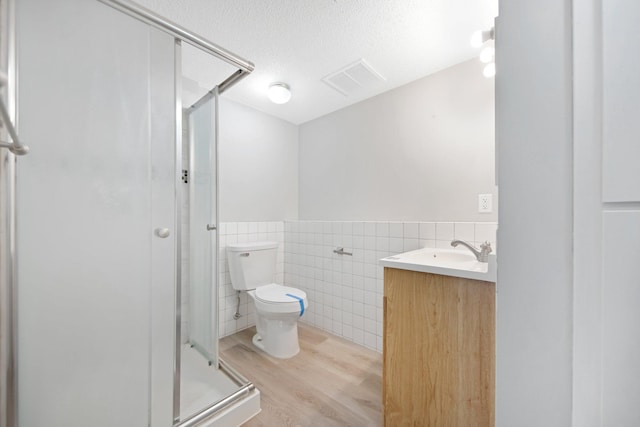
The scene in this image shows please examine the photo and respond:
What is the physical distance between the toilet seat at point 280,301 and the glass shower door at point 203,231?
0.34 meters

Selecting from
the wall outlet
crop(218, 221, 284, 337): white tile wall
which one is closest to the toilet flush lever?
crop(218, 221, 284, 337): white tile wall

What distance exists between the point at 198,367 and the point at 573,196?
6.33 ft

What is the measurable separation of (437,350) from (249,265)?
1.45 metres

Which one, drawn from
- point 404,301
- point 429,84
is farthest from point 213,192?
point 429,84

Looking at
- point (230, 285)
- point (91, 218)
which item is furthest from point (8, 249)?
point (230, 285)

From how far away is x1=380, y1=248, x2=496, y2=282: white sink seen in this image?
0.87 m

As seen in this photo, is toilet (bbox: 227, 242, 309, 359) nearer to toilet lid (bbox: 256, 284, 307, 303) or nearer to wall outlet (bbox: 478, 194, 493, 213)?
toilet lid (bbox: 256, 284, 307, 303)

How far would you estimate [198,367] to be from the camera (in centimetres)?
150

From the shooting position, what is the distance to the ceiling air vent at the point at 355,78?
5.34 feet

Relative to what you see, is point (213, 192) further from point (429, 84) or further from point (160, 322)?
point (429, 84)

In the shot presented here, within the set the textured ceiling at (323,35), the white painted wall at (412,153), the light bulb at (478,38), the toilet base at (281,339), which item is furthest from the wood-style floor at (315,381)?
the textured ceiling at (323,35)

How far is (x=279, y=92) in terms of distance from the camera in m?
1.85

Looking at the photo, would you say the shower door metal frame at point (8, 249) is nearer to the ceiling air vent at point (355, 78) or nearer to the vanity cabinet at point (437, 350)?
the vanity cabinet at point (437, 350)

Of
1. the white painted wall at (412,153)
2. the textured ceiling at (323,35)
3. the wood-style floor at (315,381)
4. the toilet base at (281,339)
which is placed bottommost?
the wood-style floor at (315,381)
